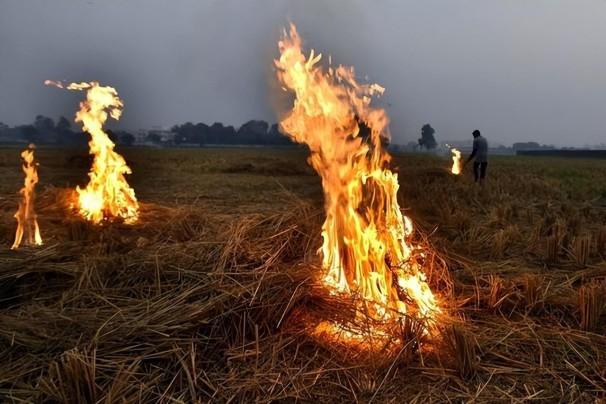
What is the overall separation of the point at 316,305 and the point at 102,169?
20.6 ft

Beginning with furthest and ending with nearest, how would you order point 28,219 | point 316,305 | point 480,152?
point 480,152
point 28,219
point 316,305

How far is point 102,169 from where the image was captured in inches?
331

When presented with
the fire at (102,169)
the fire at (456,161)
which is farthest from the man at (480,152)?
the fire at (102,169)

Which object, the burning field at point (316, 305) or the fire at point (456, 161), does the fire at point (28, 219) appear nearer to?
Result: the burning field at point (316, 305)

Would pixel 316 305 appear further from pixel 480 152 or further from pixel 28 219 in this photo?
pixel 480 152

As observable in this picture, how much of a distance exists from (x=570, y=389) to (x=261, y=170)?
21.4m

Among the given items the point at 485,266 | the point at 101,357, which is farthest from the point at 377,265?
the point at 101,357

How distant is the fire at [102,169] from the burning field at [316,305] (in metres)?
2.33

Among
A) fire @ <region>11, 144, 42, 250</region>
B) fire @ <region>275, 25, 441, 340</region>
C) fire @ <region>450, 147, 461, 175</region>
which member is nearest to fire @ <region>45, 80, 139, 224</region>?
fire @ <region>11, 144, 42, 250</region>

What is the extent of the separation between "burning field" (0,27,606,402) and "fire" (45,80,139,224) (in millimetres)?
2331

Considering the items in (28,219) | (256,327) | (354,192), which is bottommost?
(256,327)

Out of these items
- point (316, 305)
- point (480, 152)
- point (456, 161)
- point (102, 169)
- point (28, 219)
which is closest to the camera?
point (316, 305)

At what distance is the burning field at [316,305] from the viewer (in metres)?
2.91

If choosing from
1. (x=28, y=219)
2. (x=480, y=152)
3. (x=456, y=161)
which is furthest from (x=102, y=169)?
(x=456, y=161)
